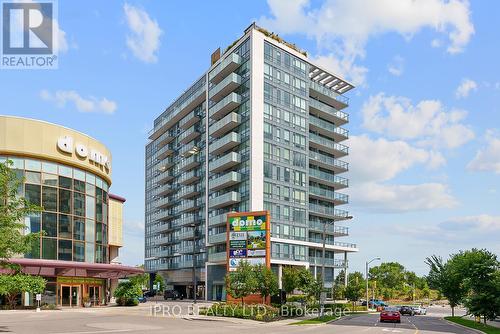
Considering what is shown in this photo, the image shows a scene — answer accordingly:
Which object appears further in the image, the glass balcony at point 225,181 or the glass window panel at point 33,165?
the glass balcony at point 225,181

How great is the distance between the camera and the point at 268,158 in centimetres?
8569

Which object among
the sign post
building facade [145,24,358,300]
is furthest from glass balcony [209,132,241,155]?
the sign post

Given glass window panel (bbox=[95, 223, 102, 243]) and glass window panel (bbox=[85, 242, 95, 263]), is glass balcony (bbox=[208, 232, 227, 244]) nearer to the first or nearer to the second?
glass window panel (bbox=[95, 223, 102, 243])

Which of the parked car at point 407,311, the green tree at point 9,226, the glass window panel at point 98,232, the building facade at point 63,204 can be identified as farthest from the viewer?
the parked car at point 407,311

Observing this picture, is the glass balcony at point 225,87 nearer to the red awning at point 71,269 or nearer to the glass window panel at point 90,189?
the glass window panel at point 90,189

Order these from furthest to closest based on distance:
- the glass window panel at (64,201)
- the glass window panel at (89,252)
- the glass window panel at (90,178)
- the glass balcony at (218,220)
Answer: the glass balcony at (218,220) → the glass window panel at (90,178) → the glass window panel at (89,252) → the glass window panel at (64,201)

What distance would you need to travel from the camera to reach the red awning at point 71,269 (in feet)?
182

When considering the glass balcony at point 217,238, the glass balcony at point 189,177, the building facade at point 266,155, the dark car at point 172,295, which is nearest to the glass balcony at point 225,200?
the building facade at point 266,155

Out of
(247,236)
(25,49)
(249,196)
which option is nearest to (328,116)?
(249,196)

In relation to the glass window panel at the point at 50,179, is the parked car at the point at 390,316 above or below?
below

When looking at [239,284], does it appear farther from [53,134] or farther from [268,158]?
[268,158]

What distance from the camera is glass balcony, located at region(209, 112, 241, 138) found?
87.9 meters

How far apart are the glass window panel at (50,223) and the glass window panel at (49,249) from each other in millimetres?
668

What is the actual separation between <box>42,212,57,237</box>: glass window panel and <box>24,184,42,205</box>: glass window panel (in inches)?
74.7
